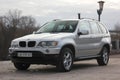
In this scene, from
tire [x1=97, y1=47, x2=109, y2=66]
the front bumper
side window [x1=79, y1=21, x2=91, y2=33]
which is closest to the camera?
the front bumper

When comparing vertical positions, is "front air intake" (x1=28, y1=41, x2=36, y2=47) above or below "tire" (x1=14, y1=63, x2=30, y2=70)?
above

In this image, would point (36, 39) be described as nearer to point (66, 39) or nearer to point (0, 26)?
point (66, 39)

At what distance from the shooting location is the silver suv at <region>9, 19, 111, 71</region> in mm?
11906

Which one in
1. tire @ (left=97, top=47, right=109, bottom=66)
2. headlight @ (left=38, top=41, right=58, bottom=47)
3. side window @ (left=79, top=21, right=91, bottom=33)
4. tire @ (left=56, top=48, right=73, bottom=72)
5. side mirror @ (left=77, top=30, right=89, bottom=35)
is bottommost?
tire @ (left=97, top=47, right=109, bottom=66)

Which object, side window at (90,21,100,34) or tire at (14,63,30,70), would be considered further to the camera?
side window at (90,21,100,34)

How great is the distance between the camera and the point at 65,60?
12.3 m

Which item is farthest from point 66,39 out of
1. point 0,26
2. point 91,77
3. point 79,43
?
point 0,26

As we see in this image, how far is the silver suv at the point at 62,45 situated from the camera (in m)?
11.9

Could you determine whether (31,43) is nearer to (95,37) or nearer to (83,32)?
(83,32)

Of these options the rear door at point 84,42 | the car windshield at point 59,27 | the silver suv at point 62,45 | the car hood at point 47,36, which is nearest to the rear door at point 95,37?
the silver suv at point 62,45

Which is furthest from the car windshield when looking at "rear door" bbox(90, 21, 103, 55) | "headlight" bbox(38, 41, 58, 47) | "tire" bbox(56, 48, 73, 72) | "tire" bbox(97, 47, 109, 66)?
"tire" bbox(97, 47, 109, 66)

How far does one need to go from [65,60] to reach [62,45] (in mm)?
478

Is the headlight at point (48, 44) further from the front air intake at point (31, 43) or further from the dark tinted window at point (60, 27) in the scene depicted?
the dark tinted window at point (60, 27)

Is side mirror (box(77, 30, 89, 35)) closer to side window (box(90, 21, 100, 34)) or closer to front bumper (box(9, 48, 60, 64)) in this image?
side window (box(90, 21, 100, 34))
